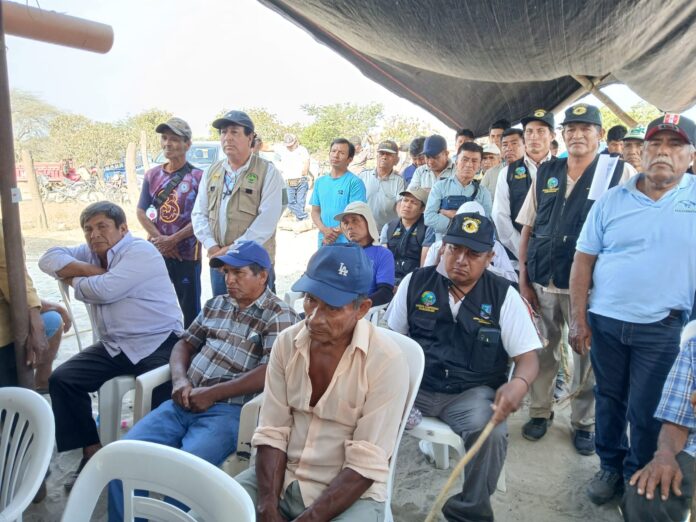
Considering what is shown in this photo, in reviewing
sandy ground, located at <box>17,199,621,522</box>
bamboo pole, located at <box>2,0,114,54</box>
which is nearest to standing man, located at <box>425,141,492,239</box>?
sandy ground, located at <box>17,199,621,522</box>

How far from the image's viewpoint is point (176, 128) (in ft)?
13.1

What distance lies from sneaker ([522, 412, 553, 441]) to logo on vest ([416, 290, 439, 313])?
1.28 meters

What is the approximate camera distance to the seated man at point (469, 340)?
223 cm

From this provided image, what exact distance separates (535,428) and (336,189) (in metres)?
2.67

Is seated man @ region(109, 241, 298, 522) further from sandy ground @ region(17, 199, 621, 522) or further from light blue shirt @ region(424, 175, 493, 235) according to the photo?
light blue shirt @ region(424, 175, 493, 235)

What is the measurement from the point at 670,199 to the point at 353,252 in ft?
5.20

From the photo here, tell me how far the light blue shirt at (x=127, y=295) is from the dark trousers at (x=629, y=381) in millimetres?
2385

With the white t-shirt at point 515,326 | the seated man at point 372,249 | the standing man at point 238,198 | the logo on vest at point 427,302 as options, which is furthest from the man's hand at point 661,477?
the standing man at point 238,198

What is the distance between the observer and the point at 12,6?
223 centimetres

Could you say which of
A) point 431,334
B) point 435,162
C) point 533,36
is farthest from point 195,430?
point 435,162

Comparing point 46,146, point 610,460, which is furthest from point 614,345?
point 46,146

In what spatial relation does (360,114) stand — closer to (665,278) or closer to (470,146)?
(470,146)

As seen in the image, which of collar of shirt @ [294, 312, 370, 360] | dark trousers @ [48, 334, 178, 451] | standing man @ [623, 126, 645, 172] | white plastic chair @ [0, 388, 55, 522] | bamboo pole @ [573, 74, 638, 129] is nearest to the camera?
white plastic chair @ [0, 388, 55, 522]

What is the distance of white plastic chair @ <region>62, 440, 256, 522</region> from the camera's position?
1.27 metres
